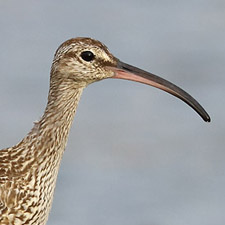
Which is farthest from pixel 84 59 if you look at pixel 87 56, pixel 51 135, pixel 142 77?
pixel 51 135

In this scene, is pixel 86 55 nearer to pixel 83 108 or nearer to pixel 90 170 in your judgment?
pixel 90 170

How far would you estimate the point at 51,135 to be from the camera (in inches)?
473

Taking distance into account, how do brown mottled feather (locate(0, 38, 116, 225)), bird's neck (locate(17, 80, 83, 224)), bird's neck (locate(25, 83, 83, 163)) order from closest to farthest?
brown mottled feather (locate(0, 38, 116, 225)) → bird's neck (locate(17, 80, 83, 224)) → bird's neck (locate(25, 83, 83, 163))

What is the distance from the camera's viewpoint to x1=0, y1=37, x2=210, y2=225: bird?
11602 millimetres

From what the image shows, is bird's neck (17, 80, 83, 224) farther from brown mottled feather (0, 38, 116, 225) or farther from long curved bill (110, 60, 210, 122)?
long curved bill (110, 60, 210, 122)

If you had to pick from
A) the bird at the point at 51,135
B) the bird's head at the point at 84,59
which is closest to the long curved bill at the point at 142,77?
the bird at the point at 51,135

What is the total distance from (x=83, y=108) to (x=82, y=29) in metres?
2.99

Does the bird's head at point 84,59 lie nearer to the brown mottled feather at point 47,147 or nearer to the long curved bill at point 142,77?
the brown mottled feather at point 47,147

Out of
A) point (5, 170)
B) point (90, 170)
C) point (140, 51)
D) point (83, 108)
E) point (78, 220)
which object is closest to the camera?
point (5, 170)

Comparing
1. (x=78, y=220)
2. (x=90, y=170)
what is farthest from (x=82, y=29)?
(x=78, y=220)

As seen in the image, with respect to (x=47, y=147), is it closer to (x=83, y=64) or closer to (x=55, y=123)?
(x=55, y=123)

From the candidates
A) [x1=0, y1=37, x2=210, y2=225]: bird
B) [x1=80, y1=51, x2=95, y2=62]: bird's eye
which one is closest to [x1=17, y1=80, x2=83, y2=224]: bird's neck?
[x1=0, y1=37, x2=210, y2=225]: bird

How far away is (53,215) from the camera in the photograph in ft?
50.6

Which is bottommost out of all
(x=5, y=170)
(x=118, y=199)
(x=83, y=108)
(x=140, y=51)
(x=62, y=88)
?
(x=5, y=170)
